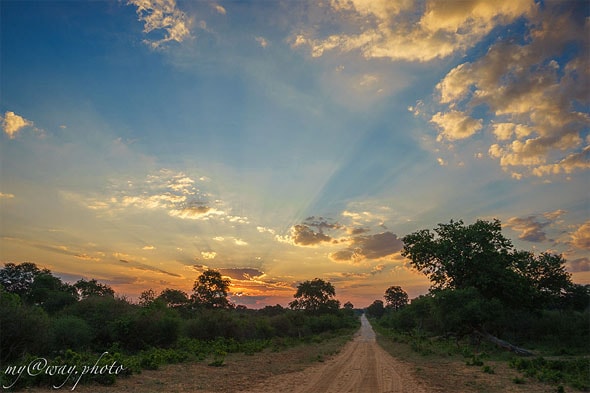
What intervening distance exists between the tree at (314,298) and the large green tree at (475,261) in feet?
198

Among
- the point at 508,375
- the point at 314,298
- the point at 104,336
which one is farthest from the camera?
the point at 314,298

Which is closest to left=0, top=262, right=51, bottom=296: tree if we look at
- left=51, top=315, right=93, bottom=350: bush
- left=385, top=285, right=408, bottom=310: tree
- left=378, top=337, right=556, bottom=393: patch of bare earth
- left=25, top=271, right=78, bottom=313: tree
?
left=25, top=271, right=78, bottom=313: tree

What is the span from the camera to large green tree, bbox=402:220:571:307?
33781 mm

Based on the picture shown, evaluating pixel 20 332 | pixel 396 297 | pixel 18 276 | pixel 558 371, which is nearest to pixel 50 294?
pixel 18 276

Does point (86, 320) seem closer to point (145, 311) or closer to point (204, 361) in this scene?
point (145, 311)

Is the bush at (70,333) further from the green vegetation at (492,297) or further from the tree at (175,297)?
the tree at (175,297)

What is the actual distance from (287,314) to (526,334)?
109ft

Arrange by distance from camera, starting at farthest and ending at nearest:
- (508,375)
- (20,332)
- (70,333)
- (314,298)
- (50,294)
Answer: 1. (314,298)
2. (50,294)
3. (70,333)
4. (508,375)
5. (20,332)

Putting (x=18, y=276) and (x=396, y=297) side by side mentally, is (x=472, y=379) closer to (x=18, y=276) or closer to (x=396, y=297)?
(x=18, y=276)

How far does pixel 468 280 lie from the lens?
114ft

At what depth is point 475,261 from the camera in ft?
112

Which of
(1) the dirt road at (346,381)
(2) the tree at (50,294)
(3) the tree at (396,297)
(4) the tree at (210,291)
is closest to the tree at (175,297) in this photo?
(4) the tree at (210,291)

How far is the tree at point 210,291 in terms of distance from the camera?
231 feet

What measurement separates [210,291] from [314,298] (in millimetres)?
34217
